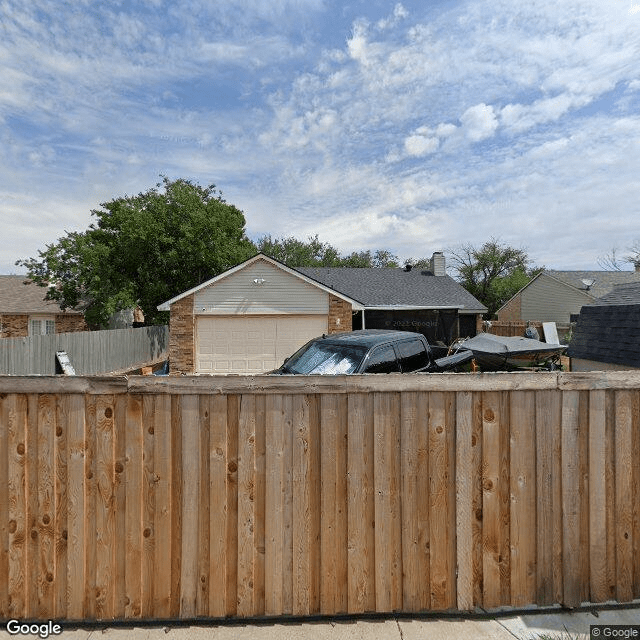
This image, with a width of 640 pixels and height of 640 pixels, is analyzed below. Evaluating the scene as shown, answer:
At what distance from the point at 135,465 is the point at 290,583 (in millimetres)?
1194

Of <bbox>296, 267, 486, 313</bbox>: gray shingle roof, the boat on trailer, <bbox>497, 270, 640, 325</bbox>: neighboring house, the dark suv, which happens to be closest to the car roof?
the dark suv

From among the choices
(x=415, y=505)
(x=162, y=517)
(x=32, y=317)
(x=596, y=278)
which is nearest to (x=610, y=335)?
(x=415, y=505)

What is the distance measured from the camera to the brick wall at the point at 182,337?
14172 millimetres

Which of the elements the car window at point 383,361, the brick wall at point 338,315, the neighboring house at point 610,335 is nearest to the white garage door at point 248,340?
the brick wall at point 338,315

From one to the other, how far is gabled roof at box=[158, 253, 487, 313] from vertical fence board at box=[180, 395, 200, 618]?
655 inches

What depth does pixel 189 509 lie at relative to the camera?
2.35 m

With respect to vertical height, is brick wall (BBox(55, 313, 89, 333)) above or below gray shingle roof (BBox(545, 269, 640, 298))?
below

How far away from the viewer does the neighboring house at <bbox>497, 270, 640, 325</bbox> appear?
29938 mm

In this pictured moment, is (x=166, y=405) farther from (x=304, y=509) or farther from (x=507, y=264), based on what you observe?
(x=507, y=264)

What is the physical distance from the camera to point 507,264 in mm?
41594

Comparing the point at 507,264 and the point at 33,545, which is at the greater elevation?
the point at 507,264

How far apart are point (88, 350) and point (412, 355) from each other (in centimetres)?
1267

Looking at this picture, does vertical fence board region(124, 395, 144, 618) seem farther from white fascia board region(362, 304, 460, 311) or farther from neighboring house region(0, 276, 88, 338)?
neighboring house region(0, 276, 88, 338)

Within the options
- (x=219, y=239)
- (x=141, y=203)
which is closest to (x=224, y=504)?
(x=219, y=239)
